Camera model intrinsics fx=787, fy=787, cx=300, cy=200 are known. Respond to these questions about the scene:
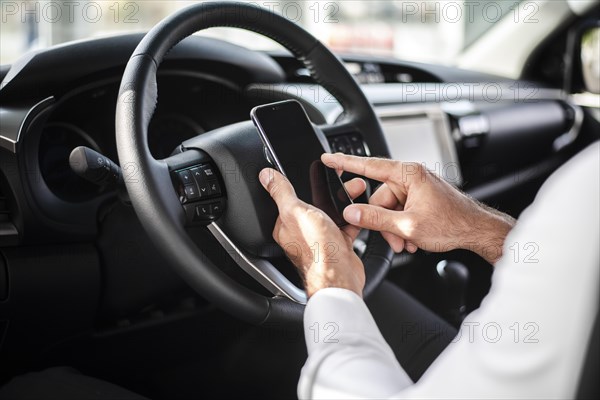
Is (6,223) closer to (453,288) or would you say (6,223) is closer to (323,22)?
(453,288)

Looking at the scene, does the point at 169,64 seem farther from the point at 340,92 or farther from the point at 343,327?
the point at 343,327

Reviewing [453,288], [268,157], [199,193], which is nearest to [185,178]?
[199,193]

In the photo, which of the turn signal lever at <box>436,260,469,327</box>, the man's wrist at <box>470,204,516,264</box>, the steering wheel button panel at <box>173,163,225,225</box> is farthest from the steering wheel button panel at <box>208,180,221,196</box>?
the turn signal lever at <box>436,260,469,327</box>

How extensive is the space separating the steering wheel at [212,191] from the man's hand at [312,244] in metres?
0.05

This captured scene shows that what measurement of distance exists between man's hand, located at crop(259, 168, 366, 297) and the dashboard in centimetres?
31

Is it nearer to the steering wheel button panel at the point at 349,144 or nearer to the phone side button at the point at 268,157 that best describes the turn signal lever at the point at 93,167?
the phone side button at the point at 268,157

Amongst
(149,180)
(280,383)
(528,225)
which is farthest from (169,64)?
(528,225)

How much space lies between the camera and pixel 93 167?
1.05 meters

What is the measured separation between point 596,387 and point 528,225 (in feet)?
0.50

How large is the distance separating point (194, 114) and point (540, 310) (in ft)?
3.44

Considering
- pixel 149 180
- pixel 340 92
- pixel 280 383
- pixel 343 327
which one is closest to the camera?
pixel 343 327

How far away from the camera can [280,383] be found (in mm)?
1521

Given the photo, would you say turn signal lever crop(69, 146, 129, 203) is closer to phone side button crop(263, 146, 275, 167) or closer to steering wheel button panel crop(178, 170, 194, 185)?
steering wheel button panel crop(178, 170, 194, 185)

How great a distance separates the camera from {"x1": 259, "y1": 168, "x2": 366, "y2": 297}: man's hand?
92 centimetres
